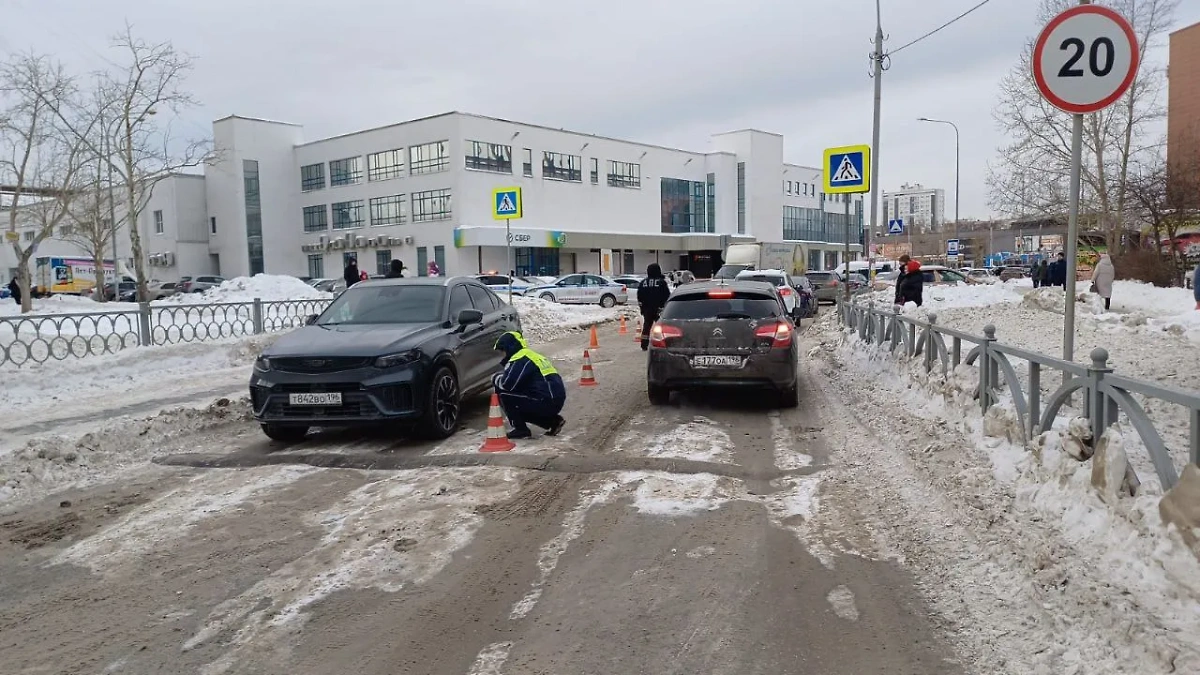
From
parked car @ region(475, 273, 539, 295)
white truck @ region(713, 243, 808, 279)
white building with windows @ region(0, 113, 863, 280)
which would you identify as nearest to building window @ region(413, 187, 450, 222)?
white building with windows @ region(0, 113, 863, 280)

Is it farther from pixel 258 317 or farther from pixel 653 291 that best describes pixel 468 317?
pixel 258 317

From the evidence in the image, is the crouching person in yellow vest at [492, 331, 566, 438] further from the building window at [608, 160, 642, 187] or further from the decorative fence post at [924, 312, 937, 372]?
the building window at [608, 160, 642, 187]

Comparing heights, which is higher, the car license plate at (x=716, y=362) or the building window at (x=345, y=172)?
the building window at (x=345, y=172)

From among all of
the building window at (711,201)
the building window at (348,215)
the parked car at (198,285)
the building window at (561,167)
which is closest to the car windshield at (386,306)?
the parked car at (198,285)

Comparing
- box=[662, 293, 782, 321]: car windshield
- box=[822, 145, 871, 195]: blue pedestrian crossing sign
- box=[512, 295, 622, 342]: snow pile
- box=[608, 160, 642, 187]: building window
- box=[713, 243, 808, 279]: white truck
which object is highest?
box=[608, 160, 642, 187]: building window

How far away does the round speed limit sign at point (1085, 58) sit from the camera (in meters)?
5.41

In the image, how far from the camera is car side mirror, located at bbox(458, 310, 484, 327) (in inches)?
348

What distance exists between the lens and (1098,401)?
477cm

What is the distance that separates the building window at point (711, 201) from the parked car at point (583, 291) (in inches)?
1513

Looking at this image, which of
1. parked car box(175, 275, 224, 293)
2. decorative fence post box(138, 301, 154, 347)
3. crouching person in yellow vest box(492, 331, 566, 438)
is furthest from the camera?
parked car box(175, 275, 224, 293)

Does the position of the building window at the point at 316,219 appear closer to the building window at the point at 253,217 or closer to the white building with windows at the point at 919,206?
the building window at the point at 253,217

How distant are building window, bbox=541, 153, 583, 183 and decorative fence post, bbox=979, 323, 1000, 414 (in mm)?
52186

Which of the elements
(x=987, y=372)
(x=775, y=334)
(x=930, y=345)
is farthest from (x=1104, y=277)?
(x=987, y=372)

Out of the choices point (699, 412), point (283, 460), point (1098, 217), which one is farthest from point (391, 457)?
point (1098, 217)
